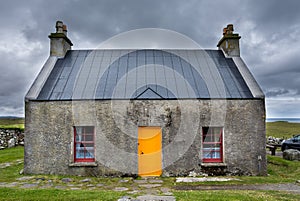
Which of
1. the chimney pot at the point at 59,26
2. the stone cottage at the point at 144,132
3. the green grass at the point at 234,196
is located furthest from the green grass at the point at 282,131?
the chimney pot at the point at 59,26

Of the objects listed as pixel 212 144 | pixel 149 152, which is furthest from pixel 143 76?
pixel 212 144

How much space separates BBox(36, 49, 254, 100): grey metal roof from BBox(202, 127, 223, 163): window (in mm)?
1664

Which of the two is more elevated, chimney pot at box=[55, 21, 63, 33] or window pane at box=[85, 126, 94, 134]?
chimney pot at box=[55, 21, 63, 33]

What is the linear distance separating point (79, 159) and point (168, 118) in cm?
454

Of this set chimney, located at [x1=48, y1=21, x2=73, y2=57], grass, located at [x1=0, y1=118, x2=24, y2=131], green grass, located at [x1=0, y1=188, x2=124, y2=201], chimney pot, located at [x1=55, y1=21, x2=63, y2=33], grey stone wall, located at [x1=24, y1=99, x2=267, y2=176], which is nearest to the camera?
green grass, located at [x1=0, y1=188, x2=124, y2=201]

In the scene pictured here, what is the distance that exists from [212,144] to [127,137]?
4004 millimetres

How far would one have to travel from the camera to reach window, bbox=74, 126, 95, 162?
11.9m

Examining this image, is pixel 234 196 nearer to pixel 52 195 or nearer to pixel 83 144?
pixel 52 195

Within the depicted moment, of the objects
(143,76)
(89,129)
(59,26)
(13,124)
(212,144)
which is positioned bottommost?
(212,144)

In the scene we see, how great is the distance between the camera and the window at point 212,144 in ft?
39.3

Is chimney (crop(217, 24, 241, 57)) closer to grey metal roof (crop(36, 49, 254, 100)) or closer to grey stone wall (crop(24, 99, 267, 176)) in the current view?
grey metal roof (crop(36, 49, 254, 100))

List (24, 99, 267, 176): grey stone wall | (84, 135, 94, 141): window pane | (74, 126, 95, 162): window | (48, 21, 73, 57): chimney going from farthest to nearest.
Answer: (48, 21, 73, 57): chimney → (84, 135, 94, 141): window pane → (74, 126, 95, 162): window → (24, 99, 267, 176): grey stone wall

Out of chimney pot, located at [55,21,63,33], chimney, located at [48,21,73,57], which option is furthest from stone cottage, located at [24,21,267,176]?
chimney pot, located at [55,21,63,33]

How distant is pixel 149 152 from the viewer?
460 inches
